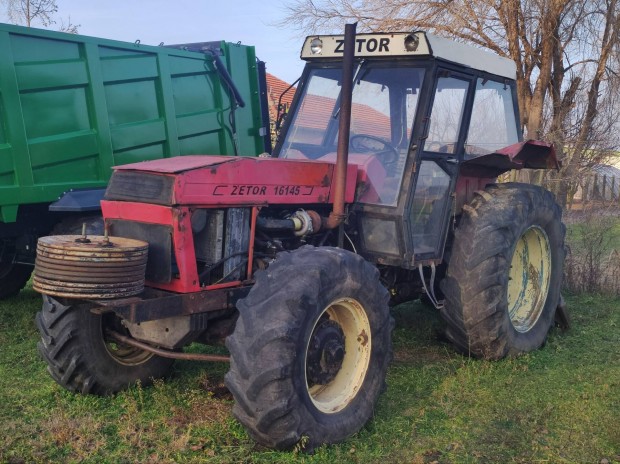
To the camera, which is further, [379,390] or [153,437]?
[379,390]

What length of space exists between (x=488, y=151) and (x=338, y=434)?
3.03m

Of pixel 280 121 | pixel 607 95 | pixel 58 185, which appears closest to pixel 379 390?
pixel 280 121

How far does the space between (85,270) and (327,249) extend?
137 centimetres

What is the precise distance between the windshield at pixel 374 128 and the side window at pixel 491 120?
2.49 ft

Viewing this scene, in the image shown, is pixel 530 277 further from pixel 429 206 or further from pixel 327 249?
pixel 327 249

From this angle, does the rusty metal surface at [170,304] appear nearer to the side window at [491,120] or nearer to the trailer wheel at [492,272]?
the trailer wheel at [492,272]

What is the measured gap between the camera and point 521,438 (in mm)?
4168

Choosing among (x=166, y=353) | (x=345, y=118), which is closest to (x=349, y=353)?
(x=166, y=353)

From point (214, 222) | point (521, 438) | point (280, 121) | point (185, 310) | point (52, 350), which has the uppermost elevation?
point (280, 121)

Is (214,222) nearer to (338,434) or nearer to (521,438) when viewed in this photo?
(338,434)

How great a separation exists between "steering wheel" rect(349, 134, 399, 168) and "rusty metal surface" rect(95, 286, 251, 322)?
1542 mm

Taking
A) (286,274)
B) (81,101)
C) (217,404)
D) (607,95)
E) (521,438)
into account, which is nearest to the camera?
(286,274)

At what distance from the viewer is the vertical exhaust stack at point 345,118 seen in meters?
4.43

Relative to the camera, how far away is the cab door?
5.22 metres
